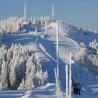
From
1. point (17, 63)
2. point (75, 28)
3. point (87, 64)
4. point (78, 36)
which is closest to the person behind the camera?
point (17, 63)

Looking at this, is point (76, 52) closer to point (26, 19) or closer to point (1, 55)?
point (1, 55)

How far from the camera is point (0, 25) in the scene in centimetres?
16388

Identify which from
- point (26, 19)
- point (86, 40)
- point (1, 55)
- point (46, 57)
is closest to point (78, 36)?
point (86, 40)

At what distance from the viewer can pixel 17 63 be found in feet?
290

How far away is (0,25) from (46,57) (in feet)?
175

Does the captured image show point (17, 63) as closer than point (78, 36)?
Yes

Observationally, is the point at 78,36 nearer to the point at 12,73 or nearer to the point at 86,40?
the point at 86,40

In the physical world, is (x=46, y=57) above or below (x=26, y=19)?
below

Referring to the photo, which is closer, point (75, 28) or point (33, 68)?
point (33, 68)

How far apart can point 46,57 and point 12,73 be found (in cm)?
3064

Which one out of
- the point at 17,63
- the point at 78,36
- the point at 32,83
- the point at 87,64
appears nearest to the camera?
the point at 32,83

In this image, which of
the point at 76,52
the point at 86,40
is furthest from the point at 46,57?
the point at 86,40

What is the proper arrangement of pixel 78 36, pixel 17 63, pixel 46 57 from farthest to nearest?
pixel 78 36 < pixel 46 57 < pixel 17 63

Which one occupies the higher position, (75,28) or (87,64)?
(75,28)
